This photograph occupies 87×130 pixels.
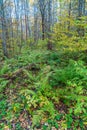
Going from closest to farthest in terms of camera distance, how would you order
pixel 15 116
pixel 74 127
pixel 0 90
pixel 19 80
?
pixel 74 127 < pixel 15 116 < pixel 0 90 < pixel 19 80

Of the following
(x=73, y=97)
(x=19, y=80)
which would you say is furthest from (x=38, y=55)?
(x=73, y=97)

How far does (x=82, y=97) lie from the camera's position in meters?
4.77

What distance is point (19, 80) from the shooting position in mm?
6277

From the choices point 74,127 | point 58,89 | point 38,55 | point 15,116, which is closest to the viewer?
point 74,127

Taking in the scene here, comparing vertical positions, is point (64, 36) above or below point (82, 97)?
above

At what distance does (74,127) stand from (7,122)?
1872 millimetres

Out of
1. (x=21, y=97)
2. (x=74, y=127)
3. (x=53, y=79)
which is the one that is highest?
(x=53, y=79)

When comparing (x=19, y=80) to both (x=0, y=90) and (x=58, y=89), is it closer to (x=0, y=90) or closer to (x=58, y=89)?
(x=0, y=90)

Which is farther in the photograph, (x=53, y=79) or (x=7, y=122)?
(x=53, y=79)

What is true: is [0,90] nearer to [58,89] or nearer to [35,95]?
[35,95]

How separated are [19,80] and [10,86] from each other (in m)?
0.45

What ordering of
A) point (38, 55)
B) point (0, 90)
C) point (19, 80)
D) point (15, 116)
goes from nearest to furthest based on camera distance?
point (15, 116), point (0, 90), point (19, 80), point (38, 55)

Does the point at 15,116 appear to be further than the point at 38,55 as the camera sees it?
No

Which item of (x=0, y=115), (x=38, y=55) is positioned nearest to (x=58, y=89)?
(x=0, y=115)
